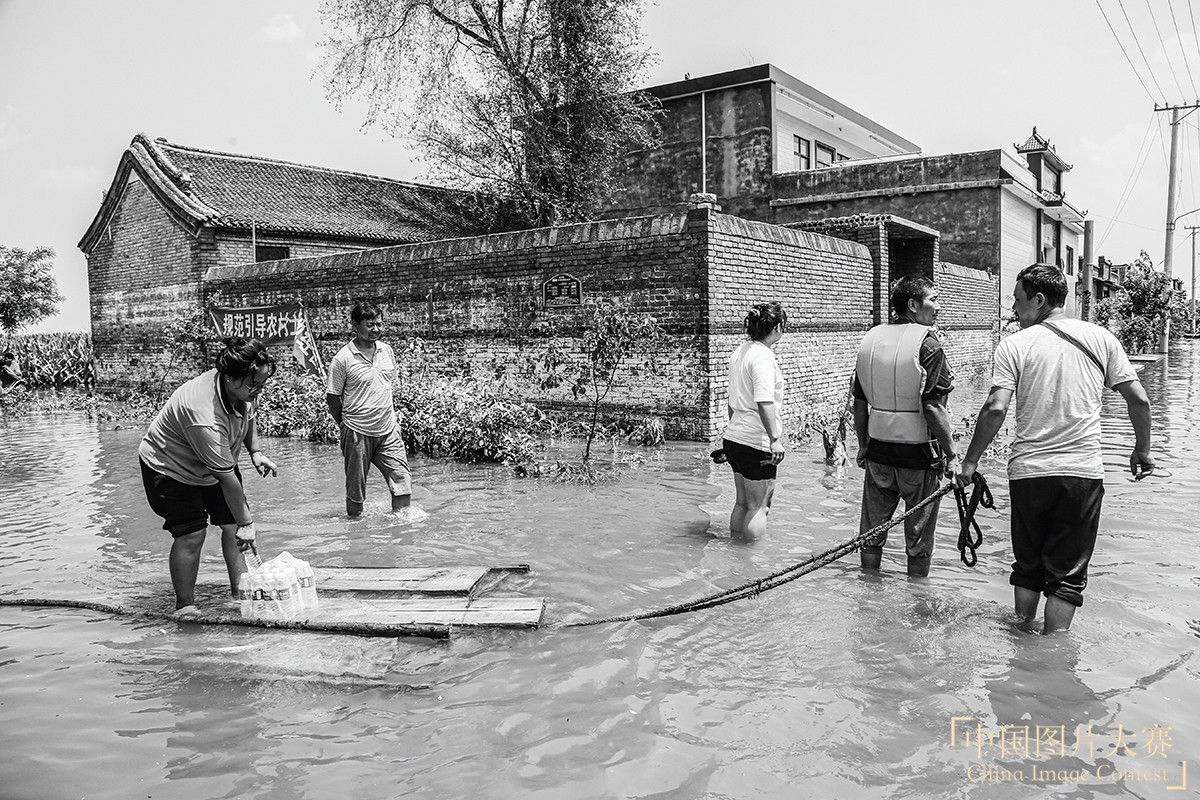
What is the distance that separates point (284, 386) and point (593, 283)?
21.9ft

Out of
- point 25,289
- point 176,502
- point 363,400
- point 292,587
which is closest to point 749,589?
point 292,587

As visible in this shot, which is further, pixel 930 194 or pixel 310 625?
pixel 930 194

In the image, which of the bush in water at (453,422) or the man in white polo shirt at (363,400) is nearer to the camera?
the man in white polo shirt at (363,400)

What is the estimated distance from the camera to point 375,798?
313 centimetres

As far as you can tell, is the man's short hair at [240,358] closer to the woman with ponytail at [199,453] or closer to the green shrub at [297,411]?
the woman with ponytail at [199,453]

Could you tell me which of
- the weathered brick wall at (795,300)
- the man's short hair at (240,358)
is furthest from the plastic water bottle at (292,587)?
the weathered brick wall at (795,300)

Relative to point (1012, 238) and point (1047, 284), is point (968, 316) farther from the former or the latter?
point (1047, 284)

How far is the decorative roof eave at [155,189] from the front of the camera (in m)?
20.4

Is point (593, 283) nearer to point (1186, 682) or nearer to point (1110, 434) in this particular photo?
point (1110, 434)

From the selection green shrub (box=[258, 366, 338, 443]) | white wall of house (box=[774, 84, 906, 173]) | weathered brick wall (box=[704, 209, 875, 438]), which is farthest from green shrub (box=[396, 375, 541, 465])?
white wall of house (box=[774, 84, 906, 173])

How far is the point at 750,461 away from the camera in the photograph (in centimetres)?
586

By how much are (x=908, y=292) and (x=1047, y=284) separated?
0.81 m

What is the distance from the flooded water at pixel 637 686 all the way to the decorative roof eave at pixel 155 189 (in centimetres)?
1548

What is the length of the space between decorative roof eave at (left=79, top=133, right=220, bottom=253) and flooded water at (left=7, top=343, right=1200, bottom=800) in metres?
15.5
